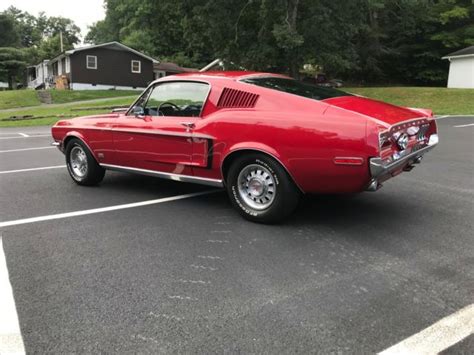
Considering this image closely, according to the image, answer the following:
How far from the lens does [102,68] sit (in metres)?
44.2

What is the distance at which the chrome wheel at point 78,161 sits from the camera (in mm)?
6594

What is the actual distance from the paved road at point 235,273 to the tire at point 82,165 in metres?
0.52

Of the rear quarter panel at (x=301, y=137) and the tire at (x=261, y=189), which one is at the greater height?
the rear quarter panel at (x=301, y=137)

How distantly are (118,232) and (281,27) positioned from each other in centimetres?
2171

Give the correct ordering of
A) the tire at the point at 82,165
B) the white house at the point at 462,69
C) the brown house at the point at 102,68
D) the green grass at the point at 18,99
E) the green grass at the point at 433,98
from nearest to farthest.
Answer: the tire at the point at 82,165
the green grass at the point at 433,98
the green grass at the point at 18,99
the white house at the point at 462,69
the brown house at the point at 102,68

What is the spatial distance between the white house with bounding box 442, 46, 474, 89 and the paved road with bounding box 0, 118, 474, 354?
32.0 meters

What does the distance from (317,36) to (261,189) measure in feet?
75.7

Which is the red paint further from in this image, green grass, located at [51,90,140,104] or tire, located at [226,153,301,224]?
green grass, located at [51,90,140,104]

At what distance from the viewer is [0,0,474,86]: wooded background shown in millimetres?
25906

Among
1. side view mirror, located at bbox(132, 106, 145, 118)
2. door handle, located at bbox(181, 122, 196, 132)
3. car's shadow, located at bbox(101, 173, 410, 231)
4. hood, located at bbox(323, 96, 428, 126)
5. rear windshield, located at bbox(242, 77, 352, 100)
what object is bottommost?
car's shadow, located at bbox(101, 173, 410, 231)

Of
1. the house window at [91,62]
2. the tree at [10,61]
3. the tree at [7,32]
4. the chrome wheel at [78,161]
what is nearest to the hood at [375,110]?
the chrome wheel at [78,161]

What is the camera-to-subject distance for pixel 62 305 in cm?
322

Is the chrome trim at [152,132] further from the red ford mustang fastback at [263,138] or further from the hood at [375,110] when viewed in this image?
the hood at [375,110]

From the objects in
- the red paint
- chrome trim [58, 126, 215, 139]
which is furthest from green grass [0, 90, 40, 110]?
the red paint
